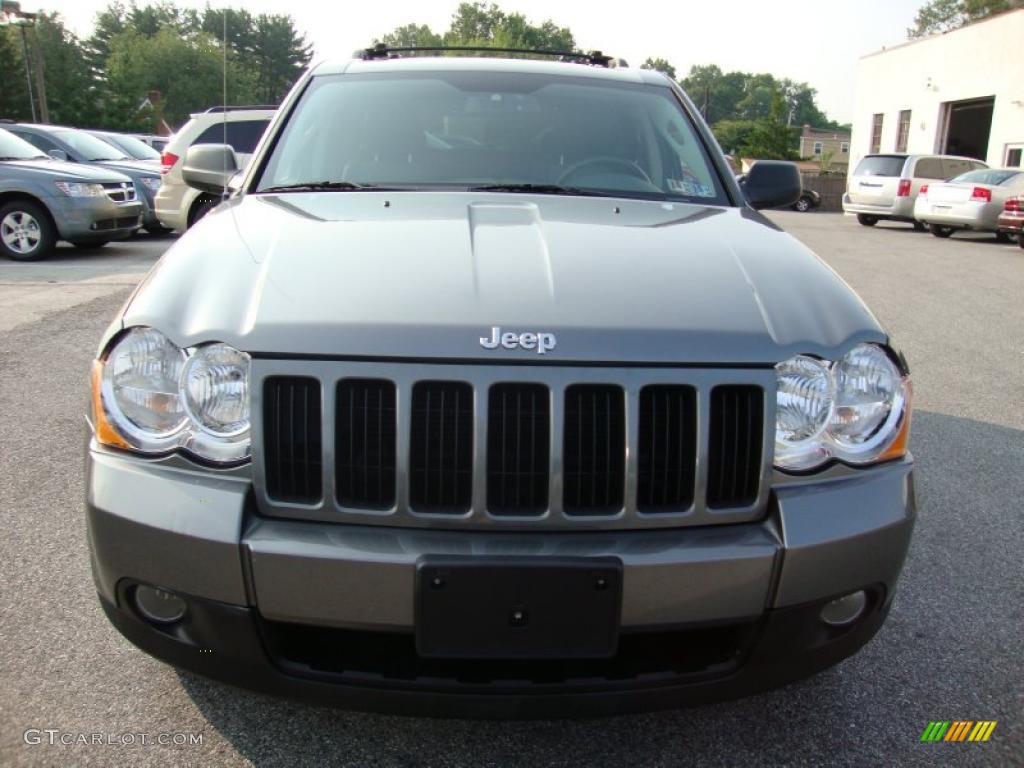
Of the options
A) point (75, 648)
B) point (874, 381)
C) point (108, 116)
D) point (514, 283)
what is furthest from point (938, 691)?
point (108, 116)

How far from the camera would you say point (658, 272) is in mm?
2121

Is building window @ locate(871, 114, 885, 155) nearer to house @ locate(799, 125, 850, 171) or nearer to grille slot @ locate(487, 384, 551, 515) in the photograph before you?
grille slot @ locate(487, 384, 551, 515)

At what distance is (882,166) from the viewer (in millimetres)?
21484

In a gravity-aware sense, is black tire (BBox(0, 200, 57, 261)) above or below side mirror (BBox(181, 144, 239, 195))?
below

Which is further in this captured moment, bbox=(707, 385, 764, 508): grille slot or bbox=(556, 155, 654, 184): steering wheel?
bbox=(556, 155, 654, 184): steering wheel

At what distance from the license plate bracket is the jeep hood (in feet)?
1.36

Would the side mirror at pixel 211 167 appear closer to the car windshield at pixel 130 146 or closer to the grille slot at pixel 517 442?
the grille slot at pixel 517 442

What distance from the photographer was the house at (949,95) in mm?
27922

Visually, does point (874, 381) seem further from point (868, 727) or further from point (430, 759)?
point (430, 759)

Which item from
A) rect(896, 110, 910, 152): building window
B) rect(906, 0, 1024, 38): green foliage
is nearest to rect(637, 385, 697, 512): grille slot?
rect(896, 110, 910, 152): building window

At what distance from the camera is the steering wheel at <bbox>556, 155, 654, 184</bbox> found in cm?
312

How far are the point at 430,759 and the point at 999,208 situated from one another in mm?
18403

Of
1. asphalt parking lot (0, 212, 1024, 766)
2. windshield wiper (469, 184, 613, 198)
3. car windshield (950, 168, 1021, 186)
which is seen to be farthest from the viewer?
car windshield (950, 168, 1021, 186)

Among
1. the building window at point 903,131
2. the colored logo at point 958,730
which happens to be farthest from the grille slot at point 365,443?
the building window at point 903,131
